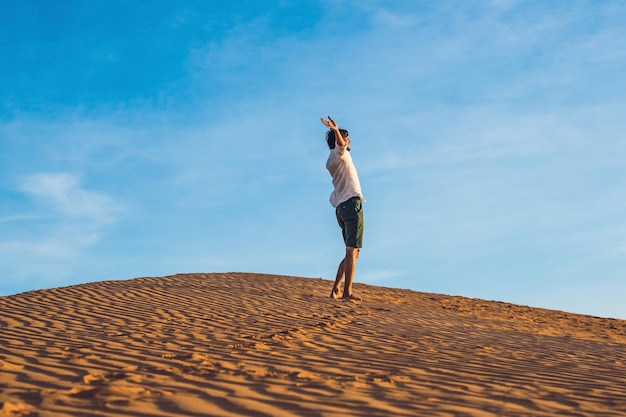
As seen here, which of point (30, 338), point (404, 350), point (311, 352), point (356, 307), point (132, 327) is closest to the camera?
point (311, 352)

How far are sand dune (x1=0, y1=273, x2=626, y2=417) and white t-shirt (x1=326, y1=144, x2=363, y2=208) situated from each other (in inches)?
61.9

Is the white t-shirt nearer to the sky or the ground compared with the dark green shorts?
nearer to the sky

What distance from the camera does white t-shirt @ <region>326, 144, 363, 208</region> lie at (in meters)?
9.18

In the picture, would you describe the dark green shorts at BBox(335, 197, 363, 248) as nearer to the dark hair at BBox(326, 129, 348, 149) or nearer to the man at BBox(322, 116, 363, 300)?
the man at BBox(322, 116, 363, 300)

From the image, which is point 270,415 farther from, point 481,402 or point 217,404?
point 481,402

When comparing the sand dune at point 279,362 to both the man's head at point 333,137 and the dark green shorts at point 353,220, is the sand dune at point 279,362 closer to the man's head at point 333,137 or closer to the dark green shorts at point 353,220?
the dark green shorts at point 353,220

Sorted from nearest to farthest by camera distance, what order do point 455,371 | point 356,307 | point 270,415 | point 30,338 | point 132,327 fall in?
1. point 270,415
2. point 455,371
3. point 30,338
4. point 132,327
5. point 356,307

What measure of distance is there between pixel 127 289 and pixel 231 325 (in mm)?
4576

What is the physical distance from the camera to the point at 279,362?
15.9ft

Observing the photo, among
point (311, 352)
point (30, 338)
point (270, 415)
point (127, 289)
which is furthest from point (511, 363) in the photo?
point (127, 289)

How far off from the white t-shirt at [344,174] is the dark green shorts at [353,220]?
0.28 feet

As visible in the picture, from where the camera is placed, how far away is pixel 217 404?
352cm

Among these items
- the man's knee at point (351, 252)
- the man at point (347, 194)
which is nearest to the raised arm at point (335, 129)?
the man at point (347, 194)

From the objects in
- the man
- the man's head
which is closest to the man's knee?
the man
